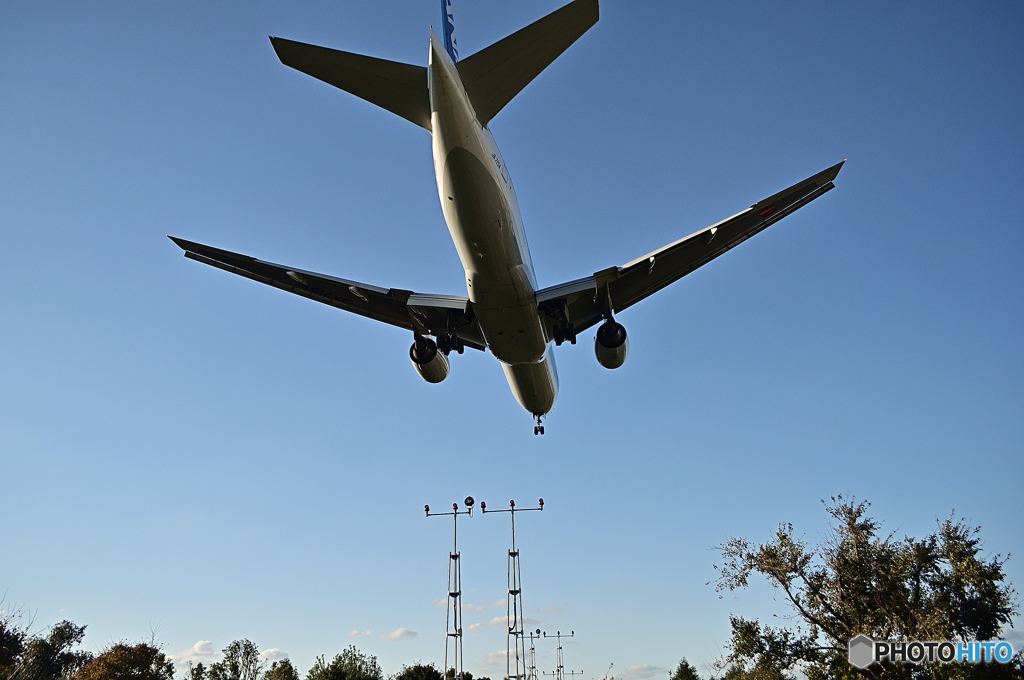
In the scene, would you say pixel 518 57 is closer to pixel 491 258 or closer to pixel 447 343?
pixel 491 258

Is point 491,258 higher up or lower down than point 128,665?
higher up

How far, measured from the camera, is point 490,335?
610 inches

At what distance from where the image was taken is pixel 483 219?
1212 centimetres

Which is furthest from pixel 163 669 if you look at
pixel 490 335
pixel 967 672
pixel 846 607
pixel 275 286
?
pixel 967 672

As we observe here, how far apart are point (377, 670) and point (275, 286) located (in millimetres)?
59190

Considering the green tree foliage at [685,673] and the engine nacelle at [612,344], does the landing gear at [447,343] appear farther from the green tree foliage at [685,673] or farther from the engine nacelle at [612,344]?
the green tree foliage at [685,673]

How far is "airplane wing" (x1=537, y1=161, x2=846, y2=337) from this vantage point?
13617 mm

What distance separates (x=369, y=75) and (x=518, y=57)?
9.60 feet

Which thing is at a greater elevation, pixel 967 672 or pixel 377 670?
pixel 967 672

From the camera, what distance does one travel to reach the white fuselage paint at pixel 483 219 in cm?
1116

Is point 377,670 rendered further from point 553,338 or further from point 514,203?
point 514,203

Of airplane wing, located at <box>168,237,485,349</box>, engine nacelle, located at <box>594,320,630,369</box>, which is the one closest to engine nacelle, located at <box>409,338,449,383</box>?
airplane wing, located at <box>168,237,485,349</box>

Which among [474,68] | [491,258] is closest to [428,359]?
[491,258]

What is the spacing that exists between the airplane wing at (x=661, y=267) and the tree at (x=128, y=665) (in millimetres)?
25573
